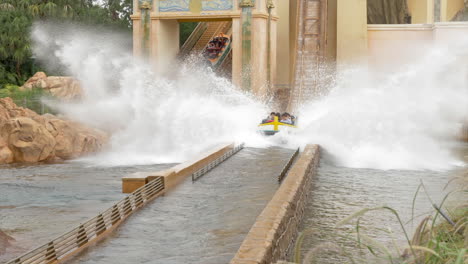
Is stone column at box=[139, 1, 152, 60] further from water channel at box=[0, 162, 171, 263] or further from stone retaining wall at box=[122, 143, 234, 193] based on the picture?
stone retaining wall at box=[122, 143, 234, 193]

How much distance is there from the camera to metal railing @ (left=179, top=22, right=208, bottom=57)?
29.9 meters

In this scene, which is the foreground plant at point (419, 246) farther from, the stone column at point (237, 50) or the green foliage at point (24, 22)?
the green foliage at point (24, 22)

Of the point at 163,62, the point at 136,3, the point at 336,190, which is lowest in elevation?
the point at 336,190

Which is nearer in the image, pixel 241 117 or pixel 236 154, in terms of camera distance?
pixel 236 154

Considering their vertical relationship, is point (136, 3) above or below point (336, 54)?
above

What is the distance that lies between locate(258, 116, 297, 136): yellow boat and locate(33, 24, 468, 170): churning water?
0.25m

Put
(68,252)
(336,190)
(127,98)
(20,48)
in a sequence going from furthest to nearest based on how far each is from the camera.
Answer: (20,48) < (127,98) < (336,190) < (68,252)

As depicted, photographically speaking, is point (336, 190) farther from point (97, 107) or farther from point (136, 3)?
point (136, 3)

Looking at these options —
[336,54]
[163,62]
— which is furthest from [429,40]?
[163,62]

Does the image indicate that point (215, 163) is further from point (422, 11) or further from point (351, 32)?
point (422, 11)

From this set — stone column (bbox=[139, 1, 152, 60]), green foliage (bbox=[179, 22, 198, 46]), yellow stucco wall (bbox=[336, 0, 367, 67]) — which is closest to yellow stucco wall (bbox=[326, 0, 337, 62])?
yellow stucco wall (bbox=[336, 0, 367, 67])

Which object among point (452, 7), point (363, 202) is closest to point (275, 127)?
point (363, 202)

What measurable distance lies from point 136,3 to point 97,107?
556 centimetres

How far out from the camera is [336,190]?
1122cm
